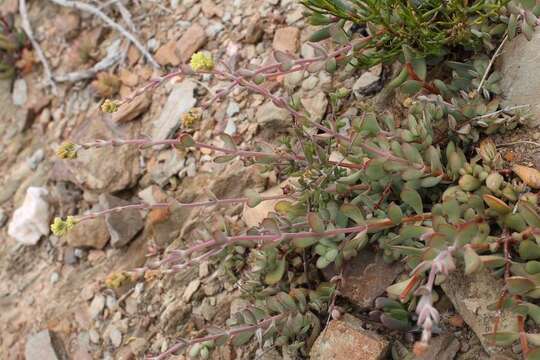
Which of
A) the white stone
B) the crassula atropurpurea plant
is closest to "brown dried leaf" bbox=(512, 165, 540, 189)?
the crassula atropurpurea plant

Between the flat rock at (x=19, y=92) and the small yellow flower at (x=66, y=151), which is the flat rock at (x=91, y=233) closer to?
the small yellow flower at (x=66, y=151)

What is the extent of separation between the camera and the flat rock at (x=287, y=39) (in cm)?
384

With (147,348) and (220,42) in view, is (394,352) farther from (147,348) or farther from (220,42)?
(220,42)

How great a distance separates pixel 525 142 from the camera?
2.77 meters

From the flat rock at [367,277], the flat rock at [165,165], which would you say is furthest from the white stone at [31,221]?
the flat rock at [367,277]

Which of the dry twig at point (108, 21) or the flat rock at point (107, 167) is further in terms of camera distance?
the dry twig at point (108, 21)

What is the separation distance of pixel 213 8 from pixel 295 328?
8.33 feet

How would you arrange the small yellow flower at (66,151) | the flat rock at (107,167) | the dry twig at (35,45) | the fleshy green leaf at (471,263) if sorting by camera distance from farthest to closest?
the dry twig at (35,45) → the flat rock at (107,167) → the small yellow flower at (66,151) → the fleshy green leaf at (471,263)

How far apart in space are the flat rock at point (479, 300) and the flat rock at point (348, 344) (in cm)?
37

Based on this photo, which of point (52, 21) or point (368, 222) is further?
point (52, 21)

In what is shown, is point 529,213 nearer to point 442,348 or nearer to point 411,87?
point 442,348

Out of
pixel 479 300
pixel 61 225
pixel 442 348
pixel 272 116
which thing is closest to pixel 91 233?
pixel 61 225

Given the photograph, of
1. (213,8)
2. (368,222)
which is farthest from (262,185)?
(213,8)

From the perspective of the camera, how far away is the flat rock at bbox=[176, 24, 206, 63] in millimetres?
4293
